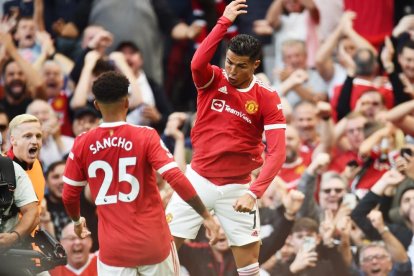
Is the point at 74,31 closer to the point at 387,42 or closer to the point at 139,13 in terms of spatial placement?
the point at 139,13

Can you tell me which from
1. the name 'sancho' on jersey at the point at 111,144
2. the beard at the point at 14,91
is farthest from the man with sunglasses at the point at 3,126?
the name 'sancho' on jersey at the point at 111,144

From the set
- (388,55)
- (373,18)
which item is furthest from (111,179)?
(373,18)

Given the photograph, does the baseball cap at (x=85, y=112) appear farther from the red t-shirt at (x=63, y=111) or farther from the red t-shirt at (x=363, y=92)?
the red t-shirt at (x=363, y=92)

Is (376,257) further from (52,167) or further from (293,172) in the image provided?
(52,167)

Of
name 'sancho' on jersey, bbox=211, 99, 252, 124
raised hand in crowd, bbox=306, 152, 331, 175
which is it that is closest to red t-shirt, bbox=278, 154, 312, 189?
raised hand in crowd, bbox=306, 152, 331, 175

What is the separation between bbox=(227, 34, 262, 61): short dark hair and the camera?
940cm

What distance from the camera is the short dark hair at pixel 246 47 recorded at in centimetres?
940

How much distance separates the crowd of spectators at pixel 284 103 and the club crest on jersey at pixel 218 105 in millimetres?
1405

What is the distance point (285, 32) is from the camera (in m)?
15.3

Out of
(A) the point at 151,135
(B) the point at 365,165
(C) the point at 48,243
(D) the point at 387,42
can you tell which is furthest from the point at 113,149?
(D) the point at 387,42

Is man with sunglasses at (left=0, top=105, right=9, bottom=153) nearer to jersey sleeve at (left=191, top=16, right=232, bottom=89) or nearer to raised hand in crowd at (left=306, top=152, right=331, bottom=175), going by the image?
raised hand in crowd at (left=306, top=152, right=331, bottom=175)

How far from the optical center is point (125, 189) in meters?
8.68

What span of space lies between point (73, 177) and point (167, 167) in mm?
740

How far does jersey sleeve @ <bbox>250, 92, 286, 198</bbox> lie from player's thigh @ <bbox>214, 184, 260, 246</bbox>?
43cm
